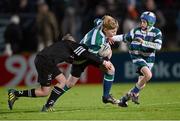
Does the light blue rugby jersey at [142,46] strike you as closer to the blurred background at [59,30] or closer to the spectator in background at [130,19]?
the blurred background at [59,30]

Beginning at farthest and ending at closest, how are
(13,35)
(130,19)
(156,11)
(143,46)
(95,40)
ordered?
(156,11) < (130,19) < (13,35) < (143,46) < (95,40)

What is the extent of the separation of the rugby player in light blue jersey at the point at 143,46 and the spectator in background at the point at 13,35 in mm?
8027

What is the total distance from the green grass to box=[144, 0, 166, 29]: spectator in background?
356cm

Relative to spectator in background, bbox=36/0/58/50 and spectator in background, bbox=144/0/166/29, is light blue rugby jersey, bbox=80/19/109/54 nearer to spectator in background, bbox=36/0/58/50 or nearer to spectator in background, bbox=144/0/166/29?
spectator in background, bbox=36/0/58/50

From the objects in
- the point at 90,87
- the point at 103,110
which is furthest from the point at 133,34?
the point at 90,87

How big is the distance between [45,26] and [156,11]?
383 centimetres

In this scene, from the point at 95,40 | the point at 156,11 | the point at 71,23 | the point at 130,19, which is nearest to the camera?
the point at 95,40

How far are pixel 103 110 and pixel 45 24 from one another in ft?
31.2

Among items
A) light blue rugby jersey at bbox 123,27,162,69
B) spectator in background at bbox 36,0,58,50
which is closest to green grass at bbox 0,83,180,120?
light blue rugby jersey at bbox 123,27,162,69

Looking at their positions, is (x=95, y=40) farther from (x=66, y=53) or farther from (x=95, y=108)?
(x=95, y=108)

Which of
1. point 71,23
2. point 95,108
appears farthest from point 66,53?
point 71,23

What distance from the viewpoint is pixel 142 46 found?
51.4 ft

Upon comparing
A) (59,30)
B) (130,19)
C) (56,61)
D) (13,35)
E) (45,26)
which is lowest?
(56,61)

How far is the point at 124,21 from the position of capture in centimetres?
2439
